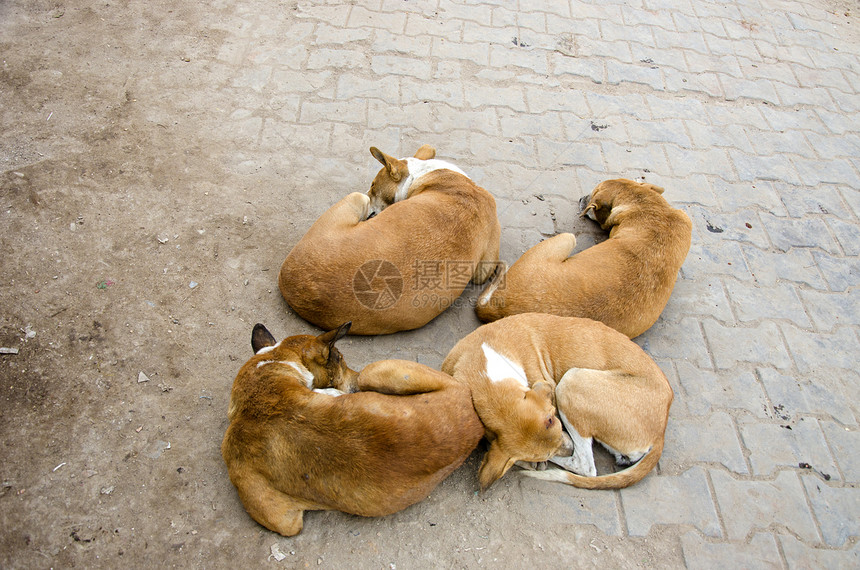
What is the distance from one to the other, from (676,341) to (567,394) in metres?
1.42

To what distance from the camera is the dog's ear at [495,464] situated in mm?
3311

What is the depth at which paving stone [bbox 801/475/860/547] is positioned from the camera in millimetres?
3570

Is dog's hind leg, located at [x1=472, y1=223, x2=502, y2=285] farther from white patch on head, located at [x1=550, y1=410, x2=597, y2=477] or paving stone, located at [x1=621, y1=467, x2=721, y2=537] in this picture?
paving stone, located at [x1=621, y1=467, x2=721, y2=537]

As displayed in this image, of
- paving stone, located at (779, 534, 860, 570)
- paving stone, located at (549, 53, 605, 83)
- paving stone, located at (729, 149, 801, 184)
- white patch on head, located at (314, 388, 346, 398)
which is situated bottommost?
paving stone, located at (779, 534, 860, 570)

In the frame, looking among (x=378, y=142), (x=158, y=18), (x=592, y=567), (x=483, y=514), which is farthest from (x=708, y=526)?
(x=158, y=18)

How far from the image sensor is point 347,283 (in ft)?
12.6

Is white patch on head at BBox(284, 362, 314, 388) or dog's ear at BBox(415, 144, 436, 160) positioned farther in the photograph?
dog's ear at BBox(415, 144, 436, 160)

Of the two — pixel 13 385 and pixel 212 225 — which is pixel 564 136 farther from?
pixel 13 385

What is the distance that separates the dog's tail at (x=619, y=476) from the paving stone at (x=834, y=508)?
1125 mm

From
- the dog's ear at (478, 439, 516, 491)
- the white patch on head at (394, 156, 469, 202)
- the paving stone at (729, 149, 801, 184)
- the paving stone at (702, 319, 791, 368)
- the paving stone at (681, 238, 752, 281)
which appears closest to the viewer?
the dog's ear at (478, 439, 516, 491)

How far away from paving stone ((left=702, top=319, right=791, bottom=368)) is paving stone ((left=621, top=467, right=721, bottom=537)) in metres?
1.07

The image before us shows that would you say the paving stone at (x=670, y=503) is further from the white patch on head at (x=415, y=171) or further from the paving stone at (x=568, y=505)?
the white patch on head at (x=415, y=171)

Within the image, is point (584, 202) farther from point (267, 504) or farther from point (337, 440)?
point (267, 504)

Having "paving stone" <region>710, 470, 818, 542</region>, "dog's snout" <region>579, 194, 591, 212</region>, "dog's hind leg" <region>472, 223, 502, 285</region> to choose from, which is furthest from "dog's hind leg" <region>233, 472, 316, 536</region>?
"dog's snout" <region>579, 194, 591, 212</region>
